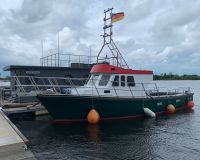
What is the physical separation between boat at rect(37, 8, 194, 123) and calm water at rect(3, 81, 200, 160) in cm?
59

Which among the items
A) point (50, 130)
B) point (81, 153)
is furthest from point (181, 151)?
point (50, 130)

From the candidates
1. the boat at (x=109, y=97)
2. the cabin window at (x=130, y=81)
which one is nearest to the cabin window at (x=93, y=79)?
the boat at (x=109, y=97)

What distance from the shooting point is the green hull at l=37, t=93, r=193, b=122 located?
1438cm

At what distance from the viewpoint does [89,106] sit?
14828 millimetres

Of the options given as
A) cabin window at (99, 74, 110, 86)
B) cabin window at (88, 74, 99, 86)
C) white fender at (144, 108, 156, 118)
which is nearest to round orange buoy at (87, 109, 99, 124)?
cabin window at (99, 74, 110, 86)

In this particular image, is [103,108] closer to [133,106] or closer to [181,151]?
[133,106]

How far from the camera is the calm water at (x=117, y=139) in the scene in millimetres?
10242

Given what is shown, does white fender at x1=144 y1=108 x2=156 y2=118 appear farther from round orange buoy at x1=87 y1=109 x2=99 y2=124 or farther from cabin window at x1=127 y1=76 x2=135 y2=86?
round orange buoy at x1=87 y1=109 x2=99 y2=124

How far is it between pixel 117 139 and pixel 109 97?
3.26m

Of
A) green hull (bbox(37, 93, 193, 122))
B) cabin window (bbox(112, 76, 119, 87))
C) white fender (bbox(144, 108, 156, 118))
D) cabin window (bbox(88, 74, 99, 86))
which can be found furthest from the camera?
white fender (bbox(144, 108, 156, 118))

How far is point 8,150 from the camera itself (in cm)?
768

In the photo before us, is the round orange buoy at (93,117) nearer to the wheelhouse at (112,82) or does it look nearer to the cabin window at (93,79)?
the wheelhouse at (112,82)

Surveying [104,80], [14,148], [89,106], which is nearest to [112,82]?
[104,80]

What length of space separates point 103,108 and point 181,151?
5.57m
